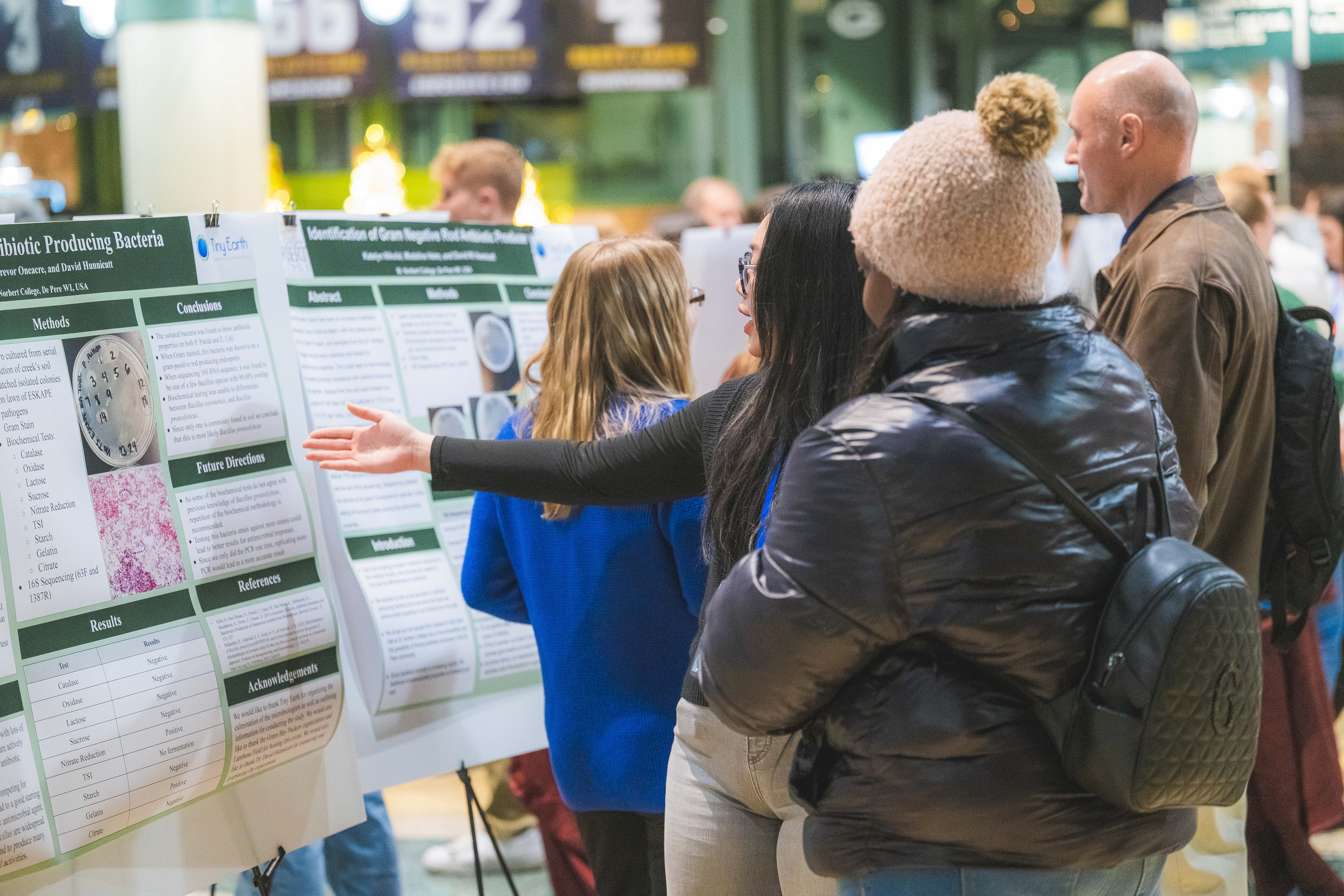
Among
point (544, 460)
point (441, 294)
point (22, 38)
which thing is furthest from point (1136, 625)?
point (22, 38)

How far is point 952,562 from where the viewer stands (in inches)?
45.6

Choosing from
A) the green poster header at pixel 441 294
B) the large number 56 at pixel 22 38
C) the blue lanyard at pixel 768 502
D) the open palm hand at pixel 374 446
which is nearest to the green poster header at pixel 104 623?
the open palm hand at pixel 374 446

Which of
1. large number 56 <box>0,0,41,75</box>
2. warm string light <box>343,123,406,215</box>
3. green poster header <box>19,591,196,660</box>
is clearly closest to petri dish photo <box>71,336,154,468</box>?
green poster header <box>19,591,196,660</box>

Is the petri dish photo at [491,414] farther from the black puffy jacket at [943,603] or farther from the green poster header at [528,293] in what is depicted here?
the black puffy jacket at [943,603]

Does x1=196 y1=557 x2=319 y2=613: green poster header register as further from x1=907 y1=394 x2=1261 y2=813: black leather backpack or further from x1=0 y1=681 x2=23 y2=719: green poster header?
x1=907 y1=394 x2=1261 y2=813: black leather backpack

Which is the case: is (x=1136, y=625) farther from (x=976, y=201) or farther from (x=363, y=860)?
(x=363, y=860)

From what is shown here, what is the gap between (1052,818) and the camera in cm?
121

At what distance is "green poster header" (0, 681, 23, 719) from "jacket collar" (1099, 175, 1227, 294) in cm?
195

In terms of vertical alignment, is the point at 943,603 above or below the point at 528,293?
below

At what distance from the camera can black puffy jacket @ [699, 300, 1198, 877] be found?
1.15m

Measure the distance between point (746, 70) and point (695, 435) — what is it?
9.89m

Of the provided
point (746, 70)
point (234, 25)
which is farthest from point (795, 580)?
point (746, 70)

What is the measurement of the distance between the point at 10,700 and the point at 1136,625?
4.83ft

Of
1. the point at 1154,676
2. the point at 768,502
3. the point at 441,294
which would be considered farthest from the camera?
the point at 441,294
